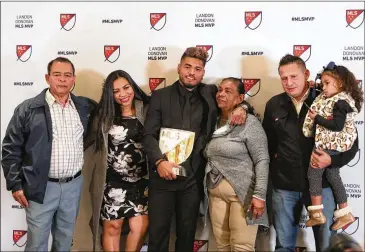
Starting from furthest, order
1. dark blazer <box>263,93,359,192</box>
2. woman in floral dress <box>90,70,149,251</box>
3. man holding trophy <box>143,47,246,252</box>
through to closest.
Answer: woman in floral dress <box>90,70,149,251</box>, man holding trophy <box>143,47,246,252</box>, dark blazer <box>263,93,359,192</box>

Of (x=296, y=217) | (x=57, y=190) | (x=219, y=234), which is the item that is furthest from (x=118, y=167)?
(x=296, y=217)

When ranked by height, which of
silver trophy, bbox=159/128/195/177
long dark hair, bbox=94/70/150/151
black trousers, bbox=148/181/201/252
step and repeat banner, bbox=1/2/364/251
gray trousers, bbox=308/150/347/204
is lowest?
black trousers, bbox=148/181/201/252

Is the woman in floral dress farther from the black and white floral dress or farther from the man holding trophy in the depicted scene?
the man holding trophy

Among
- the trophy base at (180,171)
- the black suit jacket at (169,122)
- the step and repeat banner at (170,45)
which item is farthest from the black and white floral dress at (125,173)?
the step and repeat banner at (170,45)

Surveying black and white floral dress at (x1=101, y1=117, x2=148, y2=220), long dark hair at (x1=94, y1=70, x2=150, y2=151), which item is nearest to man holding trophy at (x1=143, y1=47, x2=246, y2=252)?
black and white floral dress at (x1=101, y1=117, x2=148, y2=220)

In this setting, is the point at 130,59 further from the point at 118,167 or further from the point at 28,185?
A: the point at 28,185

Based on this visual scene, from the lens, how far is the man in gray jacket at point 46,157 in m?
2.15

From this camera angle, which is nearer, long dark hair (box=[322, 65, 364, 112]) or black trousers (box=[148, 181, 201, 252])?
long dark hair (box=[322, 65, 364, 112])

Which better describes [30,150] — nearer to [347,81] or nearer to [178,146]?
[178,146]

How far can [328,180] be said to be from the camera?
2.02 meters

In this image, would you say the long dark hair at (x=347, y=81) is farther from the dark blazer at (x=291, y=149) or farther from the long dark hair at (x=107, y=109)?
the long dark hair at (x=107, y=109)

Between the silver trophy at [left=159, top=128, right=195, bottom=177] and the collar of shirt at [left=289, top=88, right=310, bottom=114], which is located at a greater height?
the collar of shirt at [left=289, top=88, right=310, bottom=114]

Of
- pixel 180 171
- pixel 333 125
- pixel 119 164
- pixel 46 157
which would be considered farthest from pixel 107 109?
pixel 333 125

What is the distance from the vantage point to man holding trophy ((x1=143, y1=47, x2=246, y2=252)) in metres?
2.18
